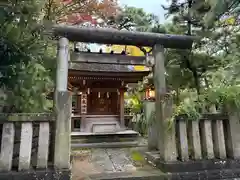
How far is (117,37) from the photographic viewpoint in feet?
13.4

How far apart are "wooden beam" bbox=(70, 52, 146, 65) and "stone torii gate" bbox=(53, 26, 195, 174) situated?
44 mm

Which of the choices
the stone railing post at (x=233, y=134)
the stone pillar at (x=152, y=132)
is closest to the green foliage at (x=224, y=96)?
the stone railing post at (x=233, y=134)

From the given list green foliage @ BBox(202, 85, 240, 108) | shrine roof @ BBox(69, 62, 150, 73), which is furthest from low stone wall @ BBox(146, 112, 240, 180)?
shrine roof @ BBox(69, 62, 150, 73)

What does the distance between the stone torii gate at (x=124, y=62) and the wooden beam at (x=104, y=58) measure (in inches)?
1.8

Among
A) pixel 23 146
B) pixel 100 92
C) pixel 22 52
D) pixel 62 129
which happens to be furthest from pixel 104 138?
pixel 22 52

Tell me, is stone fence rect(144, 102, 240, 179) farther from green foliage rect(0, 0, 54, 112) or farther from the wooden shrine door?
the wooden shrine door

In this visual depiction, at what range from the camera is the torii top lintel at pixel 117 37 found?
3889 millimetres

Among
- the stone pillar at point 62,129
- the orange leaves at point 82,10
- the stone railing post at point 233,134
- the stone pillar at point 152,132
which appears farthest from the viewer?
the orange leaves at point 82,10

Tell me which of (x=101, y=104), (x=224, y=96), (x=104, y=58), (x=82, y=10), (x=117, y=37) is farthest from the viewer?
(x=101, y=104)

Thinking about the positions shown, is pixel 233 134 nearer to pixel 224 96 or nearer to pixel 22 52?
pixel 224 96

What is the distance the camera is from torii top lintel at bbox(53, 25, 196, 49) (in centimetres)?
389

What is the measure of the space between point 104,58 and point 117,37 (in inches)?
21.0

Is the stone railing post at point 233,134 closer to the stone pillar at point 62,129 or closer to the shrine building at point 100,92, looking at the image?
the stone pillar at point 62,129

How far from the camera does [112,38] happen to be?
409cm
